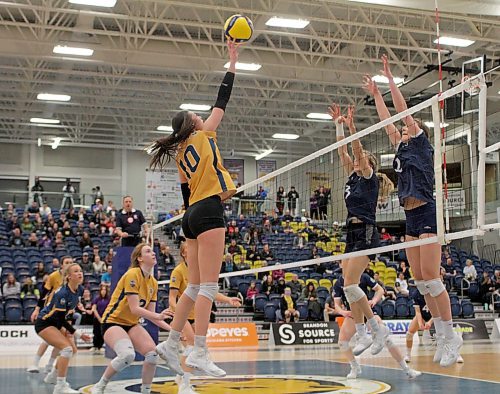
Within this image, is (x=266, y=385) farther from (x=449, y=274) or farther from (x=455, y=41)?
(x=455, y=41)

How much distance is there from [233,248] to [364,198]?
1380 cm

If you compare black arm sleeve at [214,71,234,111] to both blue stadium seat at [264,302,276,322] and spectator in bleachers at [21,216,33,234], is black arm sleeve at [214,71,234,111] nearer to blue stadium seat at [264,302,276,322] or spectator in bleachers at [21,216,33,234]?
blue stadium seat at [264,302,276,322]

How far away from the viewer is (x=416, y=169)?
6047 millimetres

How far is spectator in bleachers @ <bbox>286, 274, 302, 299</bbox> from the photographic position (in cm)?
2080

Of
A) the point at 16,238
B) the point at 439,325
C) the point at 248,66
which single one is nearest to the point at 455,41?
the point at 248,66

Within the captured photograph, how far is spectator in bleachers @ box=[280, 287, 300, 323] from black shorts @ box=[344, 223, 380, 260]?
459 inches

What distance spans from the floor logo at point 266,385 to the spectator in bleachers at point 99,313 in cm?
747

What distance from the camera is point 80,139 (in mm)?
35094

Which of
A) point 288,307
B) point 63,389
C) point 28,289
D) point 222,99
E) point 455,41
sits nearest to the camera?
point 222,99

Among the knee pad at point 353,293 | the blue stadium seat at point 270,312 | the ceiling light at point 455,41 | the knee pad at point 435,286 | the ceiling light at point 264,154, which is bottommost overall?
the blue stadium seat at point 270,312

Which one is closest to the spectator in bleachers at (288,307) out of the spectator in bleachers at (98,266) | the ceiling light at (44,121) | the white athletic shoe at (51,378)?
the spectator in bleachers at (98,266)

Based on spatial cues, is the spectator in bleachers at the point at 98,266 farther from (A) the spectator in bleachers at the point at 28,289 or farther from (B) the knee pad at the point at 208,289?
(B) the knee pad at the point at 208,289

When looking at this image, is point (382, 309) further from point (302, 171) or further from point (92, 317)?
point (302, 171)

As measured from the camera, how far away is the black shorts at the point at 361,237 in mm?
7652
